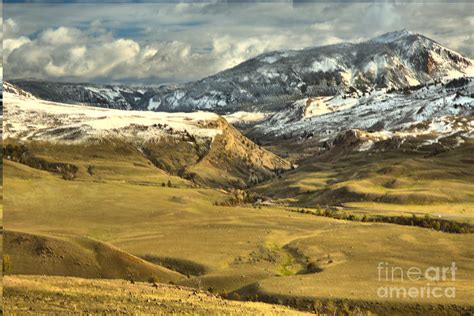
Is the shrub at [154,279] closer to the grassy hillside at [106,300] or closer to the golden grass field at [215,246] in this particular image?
the golden grass field at [215,246]

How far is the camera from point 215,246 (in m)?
94.4

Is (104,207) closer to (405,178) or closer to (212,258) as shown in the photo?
(212,258)

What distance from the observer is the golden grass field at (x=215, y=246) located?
182ft

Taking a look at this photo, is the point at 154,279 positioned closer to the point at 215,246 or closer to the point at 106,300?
the point at 106,300

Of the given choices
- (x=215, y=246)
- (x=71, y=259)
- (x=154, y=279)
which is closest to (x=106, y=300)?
(x=154, y=279)

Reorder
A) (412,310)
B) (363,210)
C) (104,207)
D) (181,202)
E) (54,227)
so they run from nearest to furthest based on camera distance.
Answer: (412,310) → (54,227) → (104,207) → (181,202) → (363,210)

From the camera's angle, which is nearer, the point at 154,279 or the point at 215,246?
the point at 154,279

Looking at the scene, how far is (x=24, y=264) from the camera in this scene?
214ft

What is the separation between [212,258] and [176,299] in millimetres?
39549

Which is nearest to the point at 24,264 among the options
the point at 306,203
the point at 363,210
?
the point at 363,210

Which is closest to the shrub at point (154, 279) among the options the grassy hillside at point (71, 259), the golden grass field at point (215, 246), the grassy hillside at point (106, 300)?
the grassy hillside at point (71, 259)

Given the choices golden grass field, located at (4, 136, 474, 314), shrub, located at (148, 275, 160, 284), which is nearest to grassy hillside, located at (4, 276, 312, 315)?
golden grass field, located at (4, 136, 474, 314)

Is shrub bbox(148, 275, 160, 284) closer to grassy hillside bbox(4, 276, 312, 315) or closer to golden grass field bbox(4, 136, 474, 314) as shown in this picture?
golden grass field bbox(4, 136, 474, 314)

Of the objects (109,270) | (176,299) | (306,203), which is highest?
(176,299)
